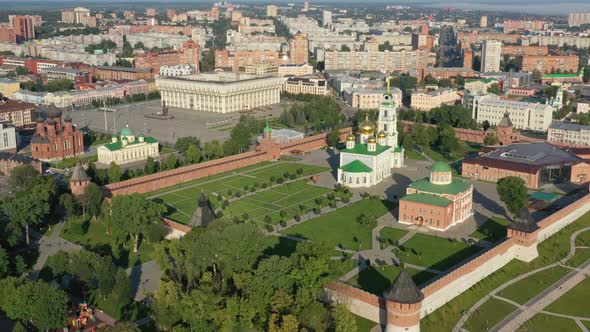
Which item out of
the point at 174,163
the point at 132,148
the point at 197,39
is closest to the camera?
the point at 174,163

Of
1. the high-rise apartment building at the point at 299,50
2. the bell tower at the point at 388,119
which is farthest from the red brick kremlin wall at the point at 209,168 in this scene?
the high-rise apartment building at the point at 299,50

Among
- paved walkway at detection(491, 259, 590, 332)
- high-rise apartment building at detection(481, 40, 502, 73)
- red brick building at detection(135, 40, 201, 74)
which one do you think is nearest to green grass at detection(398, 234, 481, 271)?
paved walkway at detection(491, 259, 590, 332)

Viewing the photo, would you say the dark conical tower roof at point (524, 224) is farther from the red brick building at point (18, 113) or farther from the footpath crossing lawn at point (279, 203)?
the red brick building at point (18, 113)

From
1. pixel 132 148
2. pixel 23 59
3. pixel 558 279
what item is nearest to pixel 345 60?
pixel 23 59

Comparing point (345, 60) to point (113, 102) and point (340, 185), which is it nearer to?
point (113, 102)

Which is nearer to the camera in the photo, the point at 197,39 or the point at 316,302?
the point at 316,302
